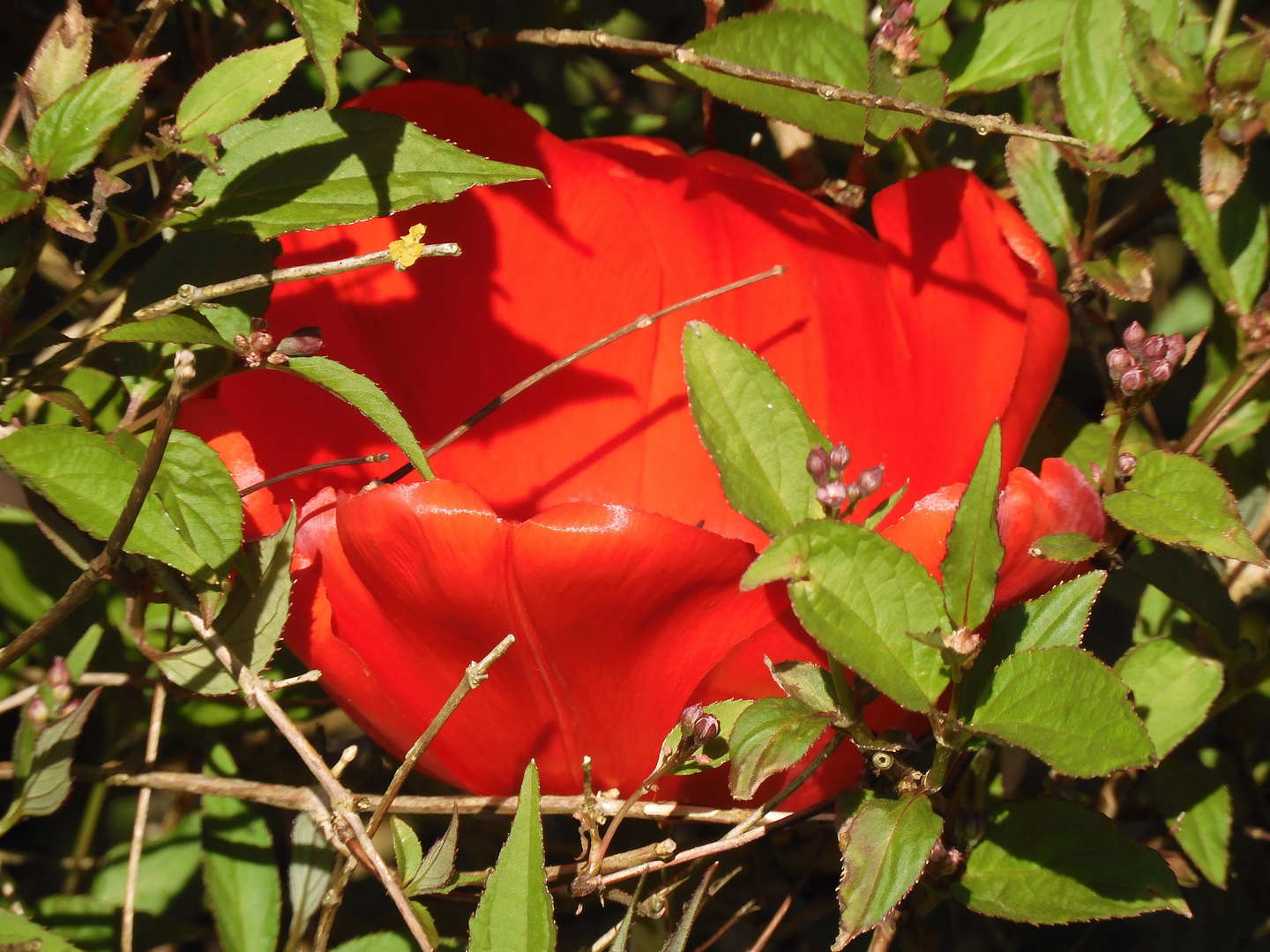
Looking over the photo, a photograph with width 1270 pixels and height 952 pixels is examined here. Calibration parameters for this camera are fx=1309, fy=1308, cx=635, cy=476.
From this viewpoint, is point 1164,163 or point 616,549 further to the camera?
point 1164,163

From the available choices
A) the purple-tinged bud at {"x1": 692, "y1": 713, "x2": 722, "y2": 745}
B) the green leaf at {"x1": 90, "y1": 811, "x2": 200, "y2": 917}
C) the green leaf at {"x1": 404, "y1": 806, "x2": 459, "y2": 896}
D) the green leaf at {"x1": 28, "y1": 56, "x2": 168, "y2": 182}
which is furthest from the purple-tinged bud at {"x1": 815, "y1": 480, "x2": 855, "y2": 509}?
the green leaf at {"x1": 90, "y1": 811, "x2": 200, "y2": 917}

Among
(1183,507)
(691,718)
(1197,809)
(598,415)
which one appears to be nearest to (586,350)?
(598,415)

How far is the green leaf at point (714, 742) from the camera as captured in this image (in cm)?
56

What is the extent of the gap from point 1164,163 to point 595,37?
1.10 feet

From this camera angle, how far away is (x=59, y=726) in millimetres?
637

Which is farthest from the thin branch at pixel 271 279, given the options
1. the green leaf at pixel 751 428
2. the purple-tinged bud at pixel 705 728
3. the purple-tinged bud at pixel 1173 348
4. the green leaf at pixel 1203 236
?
the green leaf at pixel 1203 236

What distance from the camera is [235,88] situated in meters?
0.57

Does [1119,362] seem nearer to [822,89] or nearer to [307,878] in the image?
[822,89]

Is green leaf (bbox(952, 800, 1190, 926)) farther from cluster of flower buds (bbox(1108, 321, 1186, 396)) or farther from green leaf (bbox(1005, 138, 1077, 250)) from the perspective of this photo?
green leaf (bbox(1005, 138, 1077, 250))

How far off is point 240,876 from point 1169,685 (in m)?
0.51

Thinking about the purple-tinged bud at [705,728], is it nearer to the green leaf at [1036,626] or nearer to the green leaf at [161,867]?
the green leaf at [1036,626]

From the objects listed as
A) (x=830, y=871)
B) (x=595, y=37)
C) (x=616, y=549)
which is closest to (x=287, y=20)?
(x=595, y=37)

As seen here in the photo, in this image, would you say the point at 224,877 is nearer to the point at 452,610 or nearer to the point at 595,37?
the point at 452,610

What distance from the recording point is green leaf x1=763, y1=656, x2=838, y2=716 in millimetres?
→ 536
